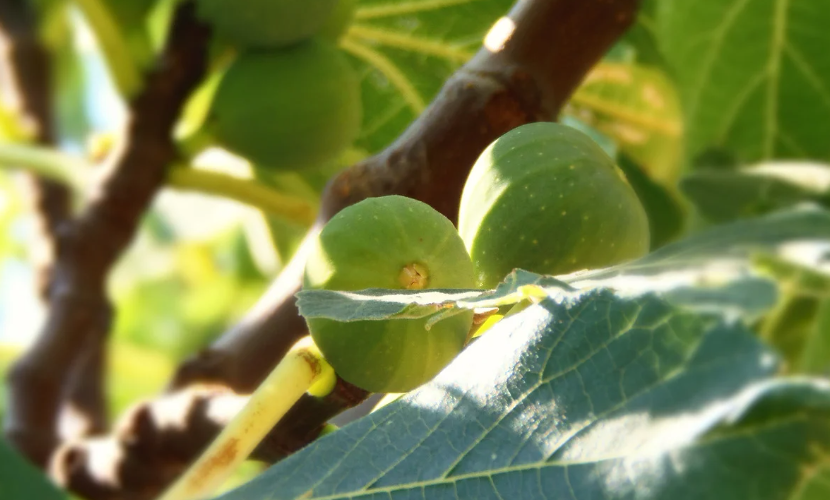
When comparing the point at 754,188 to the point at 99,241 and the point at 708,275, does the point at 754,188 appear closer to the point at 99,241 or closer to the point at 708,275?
the point at 708,275

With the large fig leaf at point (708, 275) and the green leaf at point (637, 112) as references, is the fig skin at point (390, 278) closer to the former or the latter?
the large fig leaf at point (708, 275)

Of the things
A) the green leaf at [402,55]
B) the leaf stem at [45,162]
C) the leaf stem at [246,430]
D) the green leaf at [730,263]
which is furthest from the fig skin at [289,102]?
the green leaf at [730,263]

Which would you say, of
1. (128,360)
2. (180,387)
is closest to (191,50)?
→ (180,387)

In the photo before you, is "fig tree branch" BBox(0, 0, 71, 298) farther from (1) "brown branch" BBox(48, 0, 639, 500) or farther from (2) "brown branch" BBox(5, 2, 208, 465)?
(1) "brown branch" BBox(48, 0, 639, 500)

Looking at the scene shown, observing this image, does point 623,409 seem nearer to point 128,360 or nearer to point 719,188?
point 719,188

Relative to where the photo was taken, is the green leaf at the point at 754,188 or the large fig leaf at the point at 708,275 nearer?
the large fig leaf at the point at 708,275

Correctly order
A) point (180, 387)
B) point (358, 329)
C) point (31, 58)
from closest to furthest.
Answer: point (358, 329), point (180, 387), point (31, 58)

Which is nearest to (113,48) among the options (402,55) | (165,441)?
(402,55)
